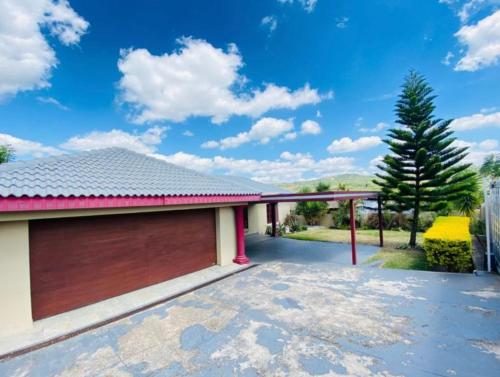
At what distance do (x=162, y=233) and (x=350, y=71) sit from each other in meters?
13.8

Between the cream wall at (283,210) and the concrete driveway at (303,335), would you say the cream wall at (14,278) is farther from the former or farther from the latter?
the cream wall at (283,210)

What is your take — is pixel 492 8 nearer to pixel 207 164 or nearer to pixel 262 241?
pixel 262 241

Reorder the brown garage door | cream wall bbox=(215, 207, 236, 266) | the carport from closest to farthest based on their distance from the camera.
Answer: the brown garage door → the carport → cream wall bbox=(215, 207, 236, 266)

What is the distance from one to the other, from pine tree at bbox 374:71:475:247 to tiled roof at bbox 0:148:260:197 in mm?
7893

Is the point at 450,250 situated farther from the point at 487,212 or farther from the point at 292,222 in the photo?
the point at 292,222

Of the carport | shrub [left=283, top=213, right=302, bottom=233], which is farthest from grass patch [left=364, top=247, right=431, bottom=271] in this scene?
shrub [left=283, top=213, right=302, bottom=233]

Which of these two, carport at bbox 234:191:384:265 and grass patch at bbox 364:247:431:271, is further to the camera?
grass patch at bbox 364:247:431:271

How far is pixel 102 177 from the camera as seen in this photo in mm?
5688

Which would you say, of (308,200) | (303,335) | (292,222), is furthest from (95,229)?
(292,222)

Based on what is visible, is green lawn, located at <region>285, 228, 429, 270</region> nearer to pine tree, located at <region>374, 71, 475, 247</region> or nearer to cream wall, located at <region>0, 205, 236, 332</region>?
pine tree, located at <region>374, 71, 475, 247</region>

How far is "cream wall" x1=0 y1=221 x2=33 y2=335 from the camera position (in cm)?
419

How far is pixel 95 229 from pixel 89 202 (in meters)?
1.11

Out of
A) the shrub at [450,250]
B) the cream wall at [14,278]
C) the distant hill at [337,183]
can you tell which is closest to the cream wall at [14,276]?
the cream wall at [14,278]

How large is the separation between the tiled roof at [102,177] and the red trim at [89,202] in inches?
3.8
